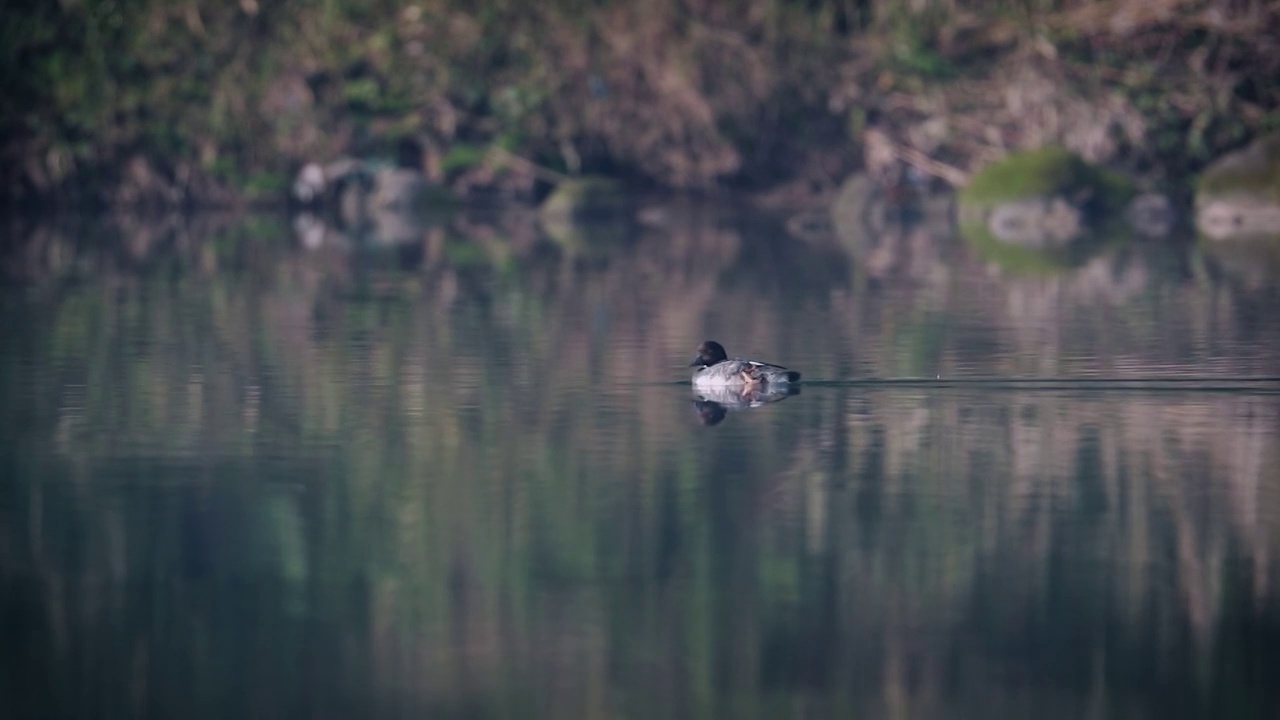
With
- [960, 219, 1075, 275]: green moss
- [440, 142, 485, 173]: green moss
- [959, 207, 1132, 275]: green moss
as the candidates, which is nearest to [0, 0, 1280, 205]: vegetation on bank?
[440, 142, 485, 173]: green moss

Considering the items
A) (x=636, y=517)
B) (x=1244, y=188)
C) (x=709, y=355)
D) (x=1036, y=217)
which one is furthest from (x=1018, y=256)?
(x=636, y=517)

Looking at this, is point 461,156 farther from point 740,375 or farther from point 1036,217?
point 740,375

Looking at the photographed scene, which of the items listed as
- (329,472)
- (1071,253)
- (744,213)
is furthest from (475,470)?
(744,213)

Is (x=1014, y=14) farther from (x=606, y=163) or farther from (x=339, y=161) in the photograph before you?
(x=339, y=161)

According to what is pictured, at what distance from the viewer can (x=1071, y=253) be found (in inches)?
761

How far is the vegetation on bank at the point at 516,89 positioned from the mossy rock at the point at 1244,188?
87.2 inches

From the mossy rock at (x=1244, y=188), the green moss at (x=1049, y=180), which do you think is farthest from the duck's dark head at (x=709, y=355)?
the green moss at (x=1049, y=180)

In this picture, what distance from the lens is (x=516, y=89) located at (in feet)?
93.2

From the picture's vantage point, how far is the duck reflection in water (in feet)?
31.2

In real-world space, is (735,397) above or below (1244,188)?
below

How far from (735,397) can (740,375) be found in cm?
11

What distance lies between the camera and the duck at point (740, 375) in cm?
980

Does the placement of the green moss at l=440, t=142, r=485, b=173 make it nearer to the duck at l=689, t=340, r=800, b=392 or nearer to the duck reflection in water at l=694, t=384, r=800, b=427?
the duck at l=689, t=340, r=800, b=392

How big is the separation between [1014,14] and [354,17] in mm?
8760
